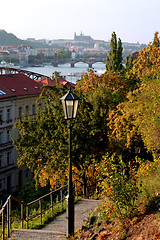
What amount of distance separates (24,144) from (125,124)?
5.08 m

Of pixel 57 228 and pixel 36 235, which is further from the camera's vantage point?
pixel 57 228

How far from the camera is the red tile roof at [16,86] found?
140ft

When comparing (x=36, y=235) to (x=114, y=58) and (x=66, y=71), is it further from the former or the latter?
(x=66, y=71)

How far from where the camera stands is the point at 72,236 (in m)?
8.57

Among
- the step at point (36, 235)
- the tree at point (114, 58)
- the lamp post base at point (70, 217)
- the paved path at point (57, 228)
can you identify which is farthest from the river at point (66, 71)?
the lamp post base at point (70, 217)

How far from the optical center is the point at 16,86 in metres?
45.9

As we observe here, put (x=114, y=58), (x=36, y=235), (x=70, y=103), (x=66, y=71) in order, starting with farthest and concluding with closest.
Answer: (x=66, y=71) < (x=114, y=58) < (x=36, y=235) < (x=70, y=103)

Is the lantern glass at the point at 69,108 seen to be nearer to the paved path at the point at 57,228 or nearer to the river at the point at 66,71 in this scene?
the paved path at the point at 57,228

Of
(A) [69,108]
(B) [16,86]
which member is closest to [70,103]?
(A) [69,108]

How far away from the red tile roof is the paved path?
97.6 ft

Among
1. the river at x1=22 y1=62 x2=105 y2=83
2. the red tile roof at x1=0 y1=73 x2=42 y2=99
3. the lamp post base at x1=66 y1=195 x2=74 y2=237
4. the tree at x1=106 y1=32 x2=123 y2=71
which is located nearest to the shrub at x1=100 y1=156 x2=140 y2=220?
the lamp post base at x1=66 y1=195 x2=74 y2=237

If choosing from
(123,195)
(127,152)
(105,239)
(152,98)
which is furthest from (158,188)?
(127,152)

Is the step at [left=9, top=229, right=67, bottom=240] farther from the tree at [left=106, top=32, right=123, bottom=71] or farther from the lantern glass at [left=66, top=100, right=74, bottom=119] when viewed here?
the tree at [left=106, top=32, right=123, bottom=71]

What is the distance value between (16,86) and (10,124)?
18.9 ft
